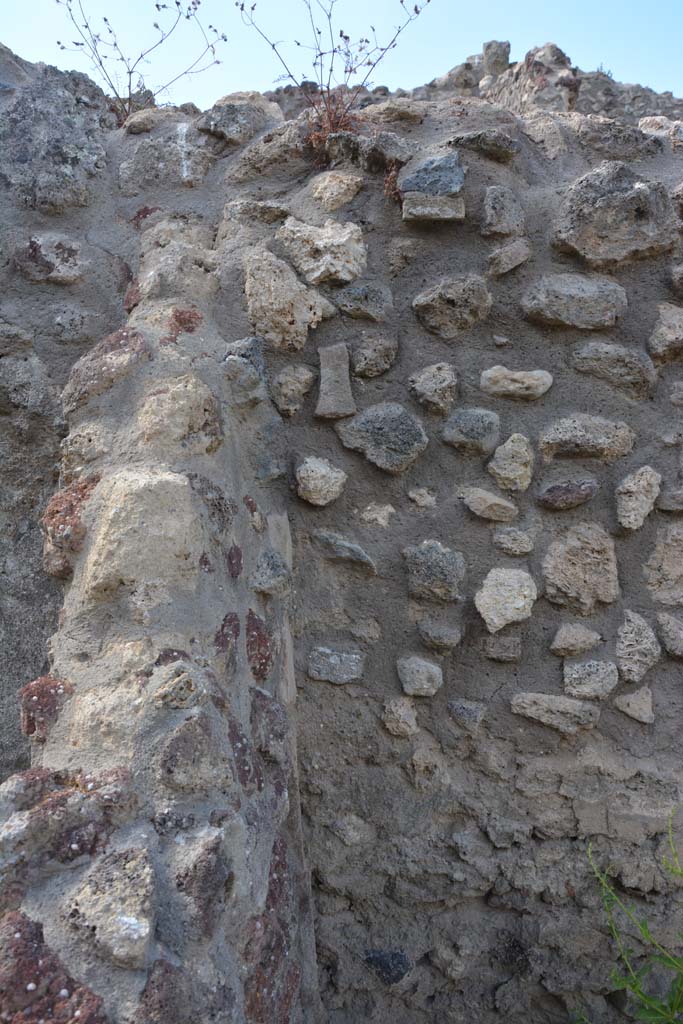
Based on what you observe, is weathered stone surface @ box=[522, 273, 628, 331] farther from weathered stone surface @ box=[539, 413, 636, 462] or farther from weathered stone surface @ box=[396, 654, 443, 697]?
weathered stone surface @ box=[396, 654, 443, 697]

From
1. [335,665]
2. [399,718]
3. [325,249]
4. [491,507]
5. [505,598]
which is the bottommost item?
[399,718]

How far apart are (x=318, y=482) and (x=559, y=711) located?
0.71 meters

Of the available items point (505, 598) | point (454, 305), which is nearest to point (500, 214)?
point (454, 305)

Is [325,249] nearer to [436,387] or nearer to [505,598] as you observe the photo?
[436,387]

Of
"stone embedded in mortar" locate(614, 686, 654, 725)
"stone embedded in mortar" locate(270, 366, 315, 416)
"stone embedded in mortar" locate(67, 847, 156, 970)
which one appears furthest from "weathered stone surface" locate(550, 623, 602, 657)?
"stone embedded in mortar" locate(67, 847, 156, 970)

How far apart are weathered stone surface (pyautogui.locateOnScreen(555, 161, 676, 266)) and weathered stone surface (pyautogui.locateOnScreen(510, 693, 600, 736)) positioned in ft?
3.29

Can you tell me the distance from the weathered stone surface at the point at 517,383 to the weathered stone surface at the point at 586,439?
9cm

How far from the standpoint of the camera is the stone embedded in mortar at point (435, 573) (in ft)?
6.02

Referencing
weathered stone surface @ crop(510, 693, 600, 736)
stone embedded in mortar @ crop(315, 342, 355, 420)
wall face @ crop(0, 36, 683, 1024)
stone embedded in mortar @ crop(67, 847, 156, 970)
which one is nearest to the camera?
stone embedded in mortar @ crop(67, 847, 156, 970)

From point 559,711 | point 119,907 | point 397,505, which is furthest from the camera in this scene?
point 397,505

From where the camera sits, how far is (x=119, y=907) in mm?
1118

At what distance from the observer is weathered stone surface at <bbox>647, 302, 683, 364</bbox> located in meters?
1.93

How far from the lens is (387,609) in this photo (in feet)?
6.12

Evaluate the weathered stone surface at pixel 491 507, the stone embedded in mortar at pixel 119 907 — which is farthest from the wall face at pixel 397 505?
the stone embedded in mortar at pixel 119 907
